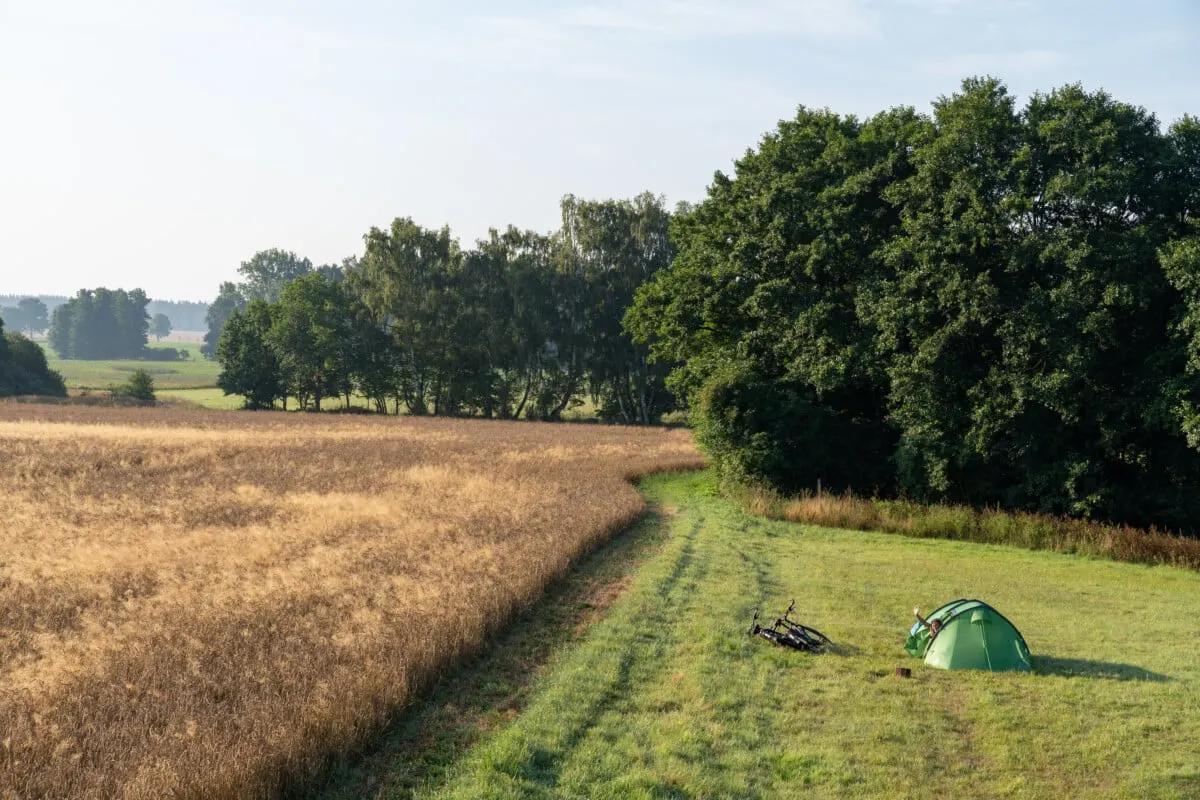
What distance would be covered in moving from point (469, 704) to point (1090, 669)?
10.1 metres

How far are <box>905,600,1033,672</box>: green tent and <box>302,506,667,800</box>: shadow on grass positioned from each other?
5.90 metres

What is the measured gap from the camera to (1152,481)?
96.7ft

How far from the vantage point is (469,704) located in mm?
11445

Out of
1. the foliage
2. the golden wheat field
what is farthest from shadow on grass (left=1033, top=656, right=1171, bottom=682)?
the foliage

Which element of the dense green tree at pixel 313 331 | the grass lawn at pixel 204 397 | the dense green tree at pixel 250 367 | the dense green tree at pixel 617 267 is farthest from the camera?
the grass lawn at pixel 204 397

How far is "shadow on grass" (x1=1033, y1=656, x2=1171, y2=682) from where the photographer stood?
13625 mm

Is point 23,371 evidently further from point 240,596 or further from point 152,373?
point 240,596

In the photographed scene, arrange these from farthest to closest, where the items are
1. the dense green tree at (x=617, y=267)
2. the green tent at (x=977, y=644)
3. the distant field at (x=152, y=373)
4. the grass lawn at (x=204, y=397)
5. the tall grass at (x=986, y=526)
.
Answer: the distant field at (x=152, y=373) < the grass lawn at (x=204, y=397) < the dense green tree at (x=617, y=267) < the tall grass at (x=986, y=526) < the green tent at (x=977, y=644)

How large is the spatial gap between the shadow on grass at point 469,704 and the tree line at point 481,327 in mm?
59460

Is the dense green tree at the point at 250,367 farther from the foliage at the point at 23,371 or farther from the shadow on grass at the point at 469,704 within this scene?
the shadow on grass at the point at 469,704

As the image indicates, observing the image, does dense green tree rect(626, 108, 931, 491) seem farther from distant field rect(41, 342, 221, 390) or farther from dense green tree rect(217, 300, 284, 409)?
distant field rect(41, 342, 221, 390)

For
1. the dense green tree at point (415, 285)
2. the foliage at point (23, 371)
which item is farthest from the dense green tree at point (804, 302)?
the foliage at point (23, 371)

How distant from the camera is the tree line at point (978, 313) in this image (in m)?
27.3

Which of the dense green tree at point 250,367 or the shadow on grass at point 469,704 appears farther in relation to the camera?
the dense green tree at point 250,367
